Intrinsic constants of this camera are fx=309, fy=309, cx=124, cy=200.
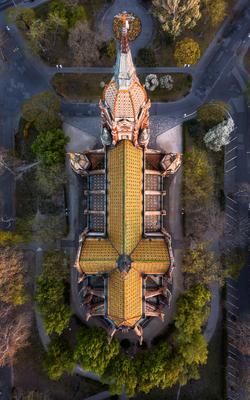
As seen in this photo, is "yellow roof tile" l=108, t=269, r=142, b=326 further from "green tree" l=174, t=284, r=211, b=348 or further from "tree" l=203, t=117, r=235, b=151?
"tree" l=203, t=117, r=235, b=151

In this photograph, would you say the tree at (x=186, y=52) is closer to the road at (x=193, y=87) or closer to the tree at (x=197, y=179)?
the road at (x=193, y=87)

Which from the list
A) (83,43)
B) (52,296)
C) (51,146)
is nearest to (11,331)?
(52,296)

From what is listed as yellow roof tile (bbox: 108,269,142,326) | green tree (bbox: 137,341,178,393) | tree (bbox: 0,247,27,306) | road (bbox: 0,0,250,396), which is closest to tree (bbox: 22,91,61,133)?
road (bbox: 0,0,250,396)

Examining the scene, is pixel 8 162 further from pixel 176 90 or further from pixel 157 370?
pixel 157 370

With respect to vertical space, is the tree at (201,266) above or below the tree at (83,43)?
below

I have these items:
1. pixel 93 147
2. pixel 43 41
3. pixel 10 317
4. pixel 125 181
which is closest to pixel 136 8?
pixel 43 41

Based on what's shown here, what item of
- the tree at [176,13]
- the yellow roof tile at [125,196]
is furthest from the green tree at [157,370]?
the tree at [176,13]
